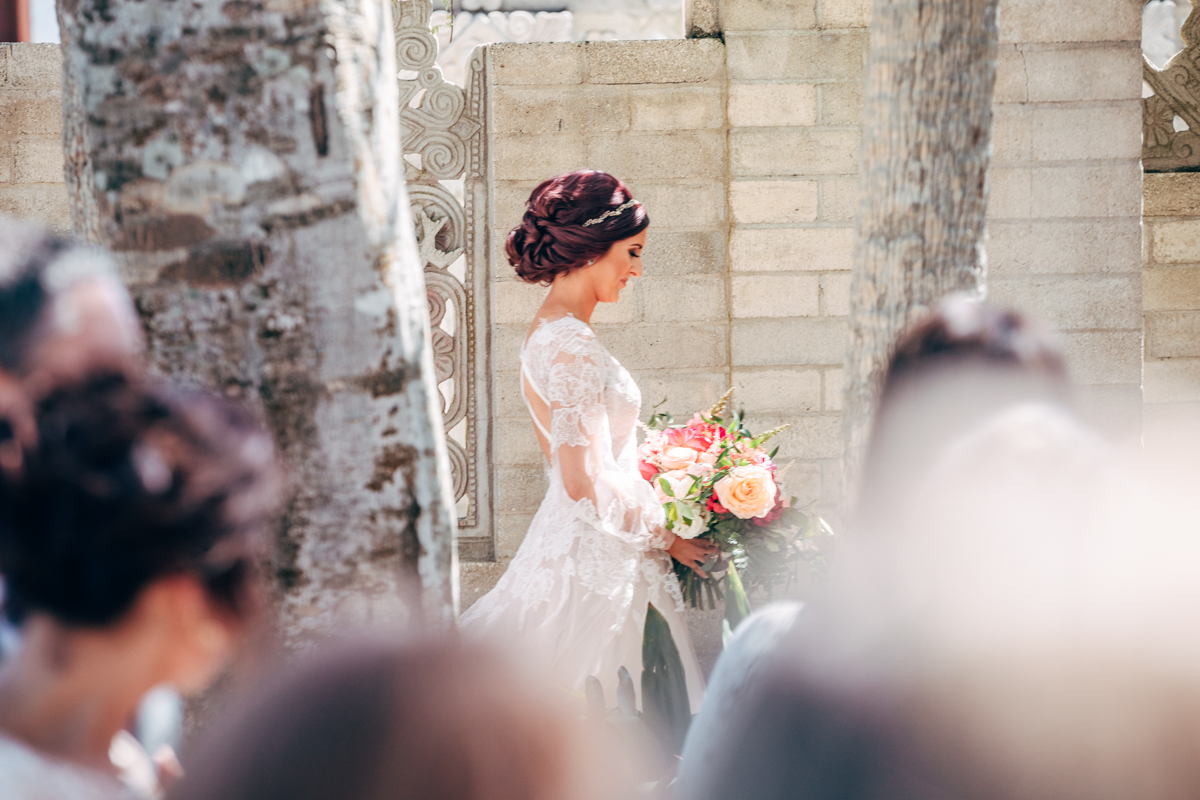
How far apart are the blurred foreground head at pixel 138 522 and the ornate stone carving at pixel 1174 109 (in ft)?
18.4

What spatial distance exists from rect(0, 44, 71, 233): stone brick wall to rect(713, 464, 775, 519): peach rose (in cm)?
363

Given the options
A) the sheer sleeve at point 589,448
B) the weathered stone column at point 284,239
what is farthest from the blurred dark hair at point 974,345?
the sheer sleeve at point 589,448

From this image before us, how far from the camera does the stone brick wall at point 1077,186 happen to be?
4.58 m

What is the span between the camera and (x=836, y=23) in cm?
465

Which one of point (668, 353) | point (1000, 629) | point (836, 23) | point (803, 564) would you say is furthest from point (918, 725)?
point (836, 23)

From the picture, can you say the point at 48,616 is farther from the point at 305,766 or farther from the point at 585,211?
the point at 585,211

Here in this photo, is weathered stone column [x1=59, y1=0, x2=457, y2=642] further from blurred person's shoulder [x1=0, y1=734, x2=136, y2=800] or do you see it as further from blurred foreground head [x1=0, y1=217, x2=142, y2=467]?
blurred person's shoulder [x1=0, y1=734, x2=136, y2=800]

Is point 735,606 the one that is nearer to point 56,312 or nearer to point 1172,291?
point 56,312

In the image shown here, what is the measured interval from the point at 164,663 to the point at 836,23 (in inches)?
181

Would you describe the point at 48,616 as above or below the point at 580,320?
below

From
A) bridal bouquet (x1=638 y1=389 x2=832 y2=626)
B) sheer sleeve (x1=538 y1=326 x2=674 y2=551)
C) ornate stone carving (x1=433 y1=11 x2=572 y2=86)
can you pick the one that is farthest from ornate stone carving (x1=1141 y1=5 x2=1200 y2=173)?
ornate stone carving (x1=433 y1=11 x2=572 y2=86)

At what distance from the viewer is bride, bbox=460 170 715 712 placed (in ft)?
8.95

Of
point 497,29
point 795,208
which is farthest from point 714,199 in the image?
point 497,29

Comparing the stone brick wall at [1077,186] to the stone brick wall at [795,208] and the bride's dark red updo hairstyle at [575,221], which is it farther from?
the bride's dark red updo hairstyle at [575,221]
